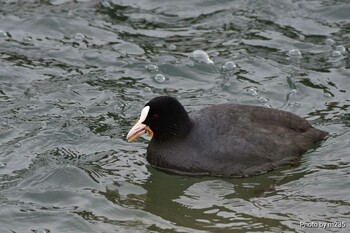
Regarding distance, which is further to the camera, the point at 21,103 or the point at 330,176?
the point at 21,103

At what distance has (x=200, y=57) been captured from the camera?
1158 centimetres

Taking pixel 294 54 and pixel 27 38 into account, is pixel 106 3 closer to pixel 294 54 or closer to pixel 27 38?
pixel 27 38

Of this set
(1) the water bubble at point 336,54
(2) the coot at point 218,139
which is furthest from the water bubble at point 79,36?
(1) the water bubble at point 336,54

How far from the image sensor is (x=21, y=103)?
408 inches

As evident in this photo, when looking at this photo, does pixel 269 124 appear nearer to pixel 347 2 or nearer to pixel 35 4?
pixel 347 2

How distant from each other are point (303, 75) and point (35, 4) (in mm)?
4458

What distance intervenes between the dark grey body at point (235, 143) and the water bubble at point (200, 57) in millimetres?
2131

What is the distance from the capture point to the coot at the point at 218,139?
896 centimetres

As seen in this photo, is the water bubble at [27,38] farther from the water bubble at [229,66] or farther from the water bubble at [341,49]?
the water bubble at [341,49]

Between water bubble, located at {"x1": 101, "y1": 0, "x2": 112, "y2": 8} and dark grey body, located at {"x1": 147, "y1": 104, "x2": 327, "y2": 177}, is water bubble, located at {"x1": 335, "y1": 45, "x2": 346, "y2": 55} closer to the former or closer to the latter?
dark grey body, located at {"x1": 147, "y1": 104, "x2": 327, "y2": 177}

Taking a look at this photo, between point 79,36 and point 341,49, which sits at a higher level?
point 341,49

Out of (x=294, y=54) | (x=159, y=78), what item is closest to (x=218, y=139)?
(x=159, y=78)

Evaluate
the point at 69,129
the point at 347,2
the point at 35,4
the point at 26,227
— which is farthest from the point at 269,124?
the point at 35,4

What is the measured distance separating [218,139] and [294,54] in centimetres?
294
